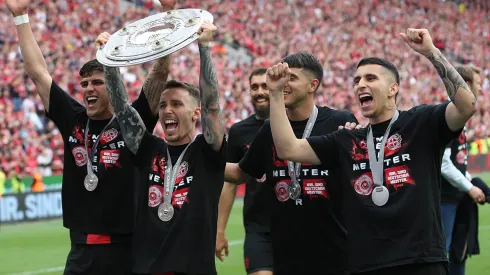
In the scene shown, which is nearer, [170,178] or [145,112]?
[170,178]

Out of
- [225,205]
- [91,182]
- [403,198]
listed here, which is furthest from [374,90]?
[225,205]

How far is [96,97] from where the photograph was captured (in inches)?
219

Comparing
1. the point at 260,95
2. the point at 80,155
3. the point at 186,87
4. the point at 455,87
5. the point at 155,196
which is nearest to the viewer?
the point at 455,87

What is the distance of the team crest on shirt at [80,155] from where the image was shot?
5.58 meters

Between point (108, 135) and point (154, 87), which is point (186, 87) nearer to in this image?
point (154, 87)

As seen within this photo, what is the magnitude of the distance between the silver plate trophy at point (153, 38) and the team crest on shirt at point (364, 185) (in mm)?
1170

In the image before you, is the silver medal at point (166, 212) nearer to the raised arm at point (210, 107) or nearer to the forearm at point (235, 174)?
the raised arm at point (210, 107)

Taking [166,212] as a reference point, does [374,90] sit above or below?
above

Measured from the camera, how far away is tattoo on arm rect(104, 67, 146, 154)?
5.23 metres

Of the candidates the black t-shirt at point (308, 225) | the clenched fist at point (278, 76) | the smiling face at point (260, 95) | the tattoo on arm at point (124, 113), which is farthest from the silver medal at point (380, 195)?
the smiling face at point (260, 95)

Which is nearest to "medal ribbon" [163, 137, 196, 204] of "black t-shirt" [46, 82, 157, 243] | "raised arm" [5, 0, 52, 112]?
"black t-shirt" [46, 82, 157, 243]

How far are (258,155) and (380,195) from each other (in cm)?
114

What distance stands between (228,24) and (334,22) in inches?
255

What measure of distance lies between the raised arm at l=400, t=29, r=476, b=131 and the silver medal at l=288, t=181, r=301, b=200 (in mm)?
1157
